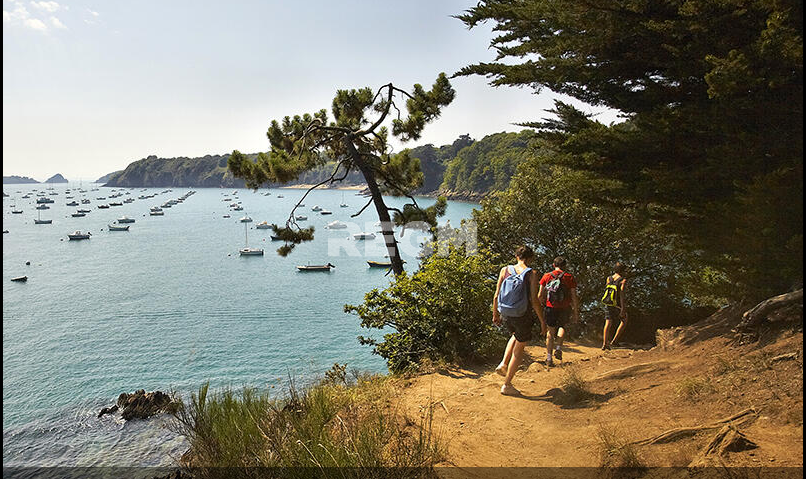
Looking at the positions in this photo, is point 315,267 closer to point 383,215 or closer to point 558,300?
point 383,215

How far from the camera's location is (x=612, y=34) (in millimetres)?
7473

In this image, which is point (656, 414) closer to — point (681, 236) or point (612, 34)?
point (681, 236)

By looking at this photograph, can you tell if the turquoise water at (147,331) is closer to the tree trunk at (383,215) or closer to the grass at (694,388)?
the tree trunk at (383,215)

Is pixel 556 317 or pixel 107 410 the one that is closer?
pixel 556 317

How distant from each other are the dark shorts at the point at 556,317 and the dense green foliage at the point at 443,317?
1.42 metres

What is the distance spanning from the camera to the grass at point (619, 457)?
153 inches

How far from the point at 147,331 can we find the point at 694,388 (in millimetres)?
35755

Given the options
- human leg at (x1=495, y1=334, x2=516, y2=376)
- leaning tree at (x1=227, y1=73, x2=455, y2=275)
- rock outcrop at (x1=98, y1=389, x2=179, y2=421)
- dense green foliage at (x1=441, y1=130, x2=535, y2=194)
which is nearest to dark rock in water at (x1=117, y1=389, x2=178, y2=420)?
rock outcrop at (x1=98, y1=389, x2=179, y2=421)

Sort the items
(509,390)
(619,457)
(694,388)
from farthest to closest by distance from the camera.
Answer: (509,390)
(694,388)
(619,457)

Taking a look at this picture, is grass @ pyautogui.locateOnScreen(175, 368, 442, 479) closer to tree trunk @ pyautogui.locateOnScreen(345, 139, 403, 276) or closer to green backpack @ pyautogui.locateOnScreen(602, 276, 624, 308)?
green backpack @ pyautogui.locateOnScreen(602, 276, 624, 308)

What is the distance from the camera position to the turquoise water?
1942 cm

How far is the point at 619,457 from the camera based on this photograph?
13.1 ft

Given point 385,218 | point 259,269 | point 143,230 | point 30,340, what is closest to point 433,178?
point 143,230

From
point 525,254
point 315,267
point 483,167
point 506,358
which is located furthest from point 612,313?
point 483,167
